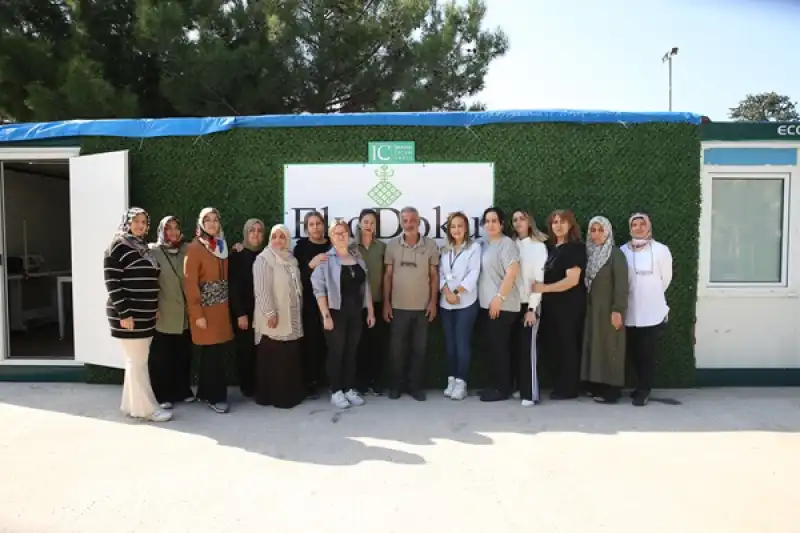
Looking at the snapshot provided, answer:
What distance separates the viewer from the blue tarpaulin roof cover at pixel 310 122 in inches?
210

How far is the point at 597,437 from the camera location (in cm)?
416

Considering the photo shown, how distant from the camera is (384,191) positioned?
5.45 m

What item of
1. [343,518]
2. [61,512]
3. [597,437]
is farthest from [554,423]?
[61,512]

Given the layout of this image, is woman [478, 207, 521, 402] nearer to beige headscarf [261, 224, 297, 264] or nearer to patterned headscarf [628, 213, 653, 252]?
patterned headscarf [628, 213, 653, 252]

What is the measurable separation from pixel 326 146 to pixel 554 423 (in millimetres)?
3009

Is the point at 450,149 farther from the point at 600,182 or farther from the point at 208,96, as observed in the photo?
the point at 208,96

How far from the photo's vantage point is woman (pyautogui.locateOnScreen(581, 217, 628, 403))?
16.0 feet

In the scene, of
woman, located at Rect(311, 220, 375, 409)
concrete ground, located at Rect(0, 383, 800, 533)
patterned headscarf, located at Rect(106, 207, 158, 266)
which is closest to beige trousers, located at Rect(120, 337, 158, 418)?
concrete ground, located at Rect(0, 383, 800, 533)

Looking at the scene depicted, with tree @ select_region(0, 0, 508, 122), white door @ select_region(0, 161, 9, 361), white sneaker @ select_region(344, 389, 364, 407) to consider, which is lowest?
white sneaker @ select_region(344, 389, 364, 407)

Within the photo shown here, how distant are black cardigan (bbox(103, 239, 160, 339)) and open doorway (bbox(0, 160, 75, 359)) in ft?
12.2

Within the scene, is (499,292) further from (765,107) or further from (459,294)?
(765,107)

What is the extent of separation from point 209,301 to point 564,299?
9.18 ft

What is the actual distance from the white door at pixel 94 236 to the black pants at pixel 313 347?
164 cm

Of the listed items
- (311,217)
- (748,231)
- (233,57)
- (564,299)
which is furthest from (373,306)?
(233,57)
